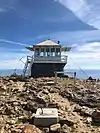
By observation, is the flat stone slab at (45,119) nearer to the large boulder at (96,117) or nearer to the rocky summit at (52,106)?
the rocky summit at (52,106)

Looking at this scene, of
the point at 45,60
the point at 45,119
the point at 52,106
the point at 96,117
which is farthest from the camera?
the point at 45,60

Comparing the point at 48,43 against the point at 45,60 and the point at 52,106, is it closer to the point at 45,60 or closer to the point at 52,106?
the point at 45,60

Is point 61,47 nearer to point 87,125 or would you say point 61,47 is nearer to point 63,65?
point 63,65

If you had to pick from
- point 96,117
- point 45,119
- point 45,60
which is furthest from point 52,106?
point 45,60

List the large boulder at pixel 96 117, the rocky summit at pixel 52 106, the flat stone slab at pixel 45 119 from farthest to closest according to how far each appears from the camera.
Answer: the large boulder at pixel 96 117 < the flat stone slab at pixel 45 119 < the rocky summit at pixel 52 106

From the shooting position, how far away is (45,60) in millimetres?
46281

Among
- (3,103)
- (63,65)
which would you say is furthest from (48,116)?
(63,65)

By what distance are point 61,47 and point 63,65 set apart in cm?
267

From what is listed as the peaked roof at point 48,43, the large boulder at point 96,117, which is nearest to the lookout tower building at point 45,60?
the peaked roof at point 48,43

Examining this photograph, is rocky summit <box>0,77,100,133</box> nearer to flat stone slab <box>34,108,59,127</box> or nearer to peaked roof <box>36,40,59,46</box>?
flat stone slab <box>34,108,59,127</box>

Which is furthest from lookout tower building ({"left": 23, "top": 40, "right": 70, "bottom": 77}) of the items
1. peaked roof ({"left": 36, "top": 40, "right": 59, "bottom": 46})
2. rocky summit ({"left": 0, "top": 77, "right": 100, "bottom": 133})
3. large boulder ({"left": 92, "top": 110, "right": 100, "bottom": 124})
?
large boulder ({"left": 92, "top": 110, "right": 100, "bottom": 124})

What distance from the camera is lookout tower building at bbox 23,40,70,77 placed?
45531mm

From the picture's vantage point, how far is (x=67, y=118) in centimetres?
1589

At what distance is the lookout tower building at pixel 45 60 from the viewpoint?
1793 inches
